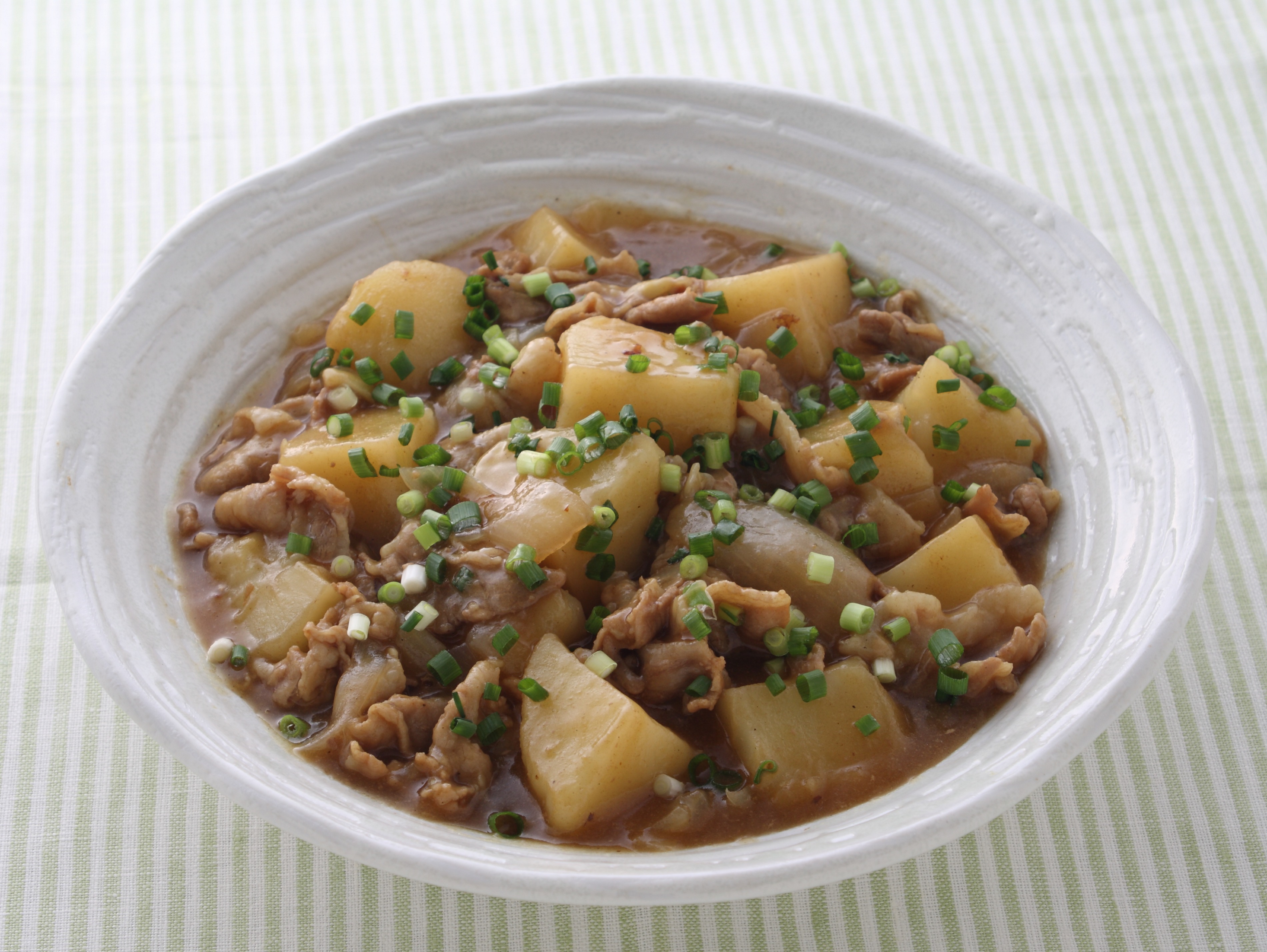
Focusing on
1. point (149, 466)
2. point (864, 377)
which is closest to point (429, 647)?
point (149, 466)

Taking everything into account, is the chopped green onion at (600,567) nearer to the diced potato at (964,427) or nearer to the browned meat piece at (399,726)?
the browned meat piece at (399,726)

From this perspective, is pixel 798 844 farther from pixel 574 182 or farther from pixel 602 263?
pixel 574 182

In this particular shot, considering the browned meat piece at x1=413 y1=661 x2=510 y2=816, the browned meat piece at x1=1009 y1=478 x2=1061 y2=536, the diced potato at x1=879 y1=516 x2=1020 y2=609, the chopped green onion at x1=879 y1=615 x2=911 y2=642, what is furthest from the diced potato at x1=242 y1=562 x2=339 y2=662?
the browned meat piece at x1=1009 y1=478 x2=1061 y2=536

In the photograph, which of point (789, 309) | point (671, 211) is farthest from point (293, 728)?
point (671, 211)

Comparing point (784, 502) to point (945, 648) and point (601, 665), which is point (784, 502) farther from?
point (601, 665)

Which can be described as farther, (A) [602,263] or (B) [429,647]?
(A) [602,263]

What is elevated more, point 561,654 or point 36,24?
point 36,24
